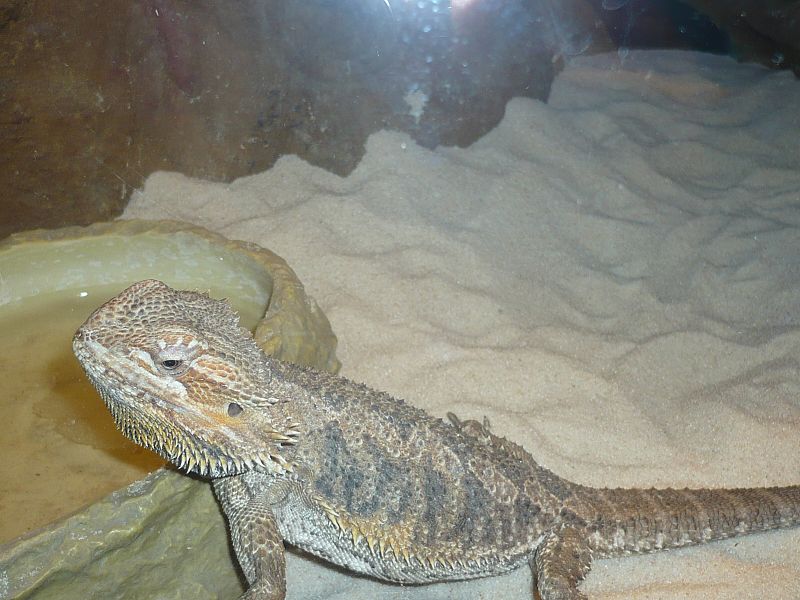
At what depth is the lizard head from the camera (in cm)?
209

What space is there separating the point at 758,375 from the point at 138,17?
4352mm

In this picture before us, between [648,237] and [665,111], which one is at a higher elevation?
[665,111]

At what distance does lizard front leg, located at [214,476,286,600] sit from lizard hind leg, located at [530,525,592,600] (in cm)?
95

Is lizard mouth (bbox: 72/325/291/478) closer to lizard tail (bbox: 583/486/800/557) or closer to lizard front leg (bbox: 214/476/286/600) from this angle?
lizard front leg (bbox: 214/476/286/600)

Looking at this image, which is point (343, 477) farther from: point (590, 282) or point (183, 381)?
point (590, 282)

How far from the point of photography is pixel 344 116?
5.25 metres

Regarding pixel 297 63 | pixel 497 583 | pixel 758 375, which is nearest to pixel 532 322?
pixel 758 375

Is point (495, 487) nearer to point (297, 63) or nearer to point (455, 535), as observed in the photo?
point (455, 535)

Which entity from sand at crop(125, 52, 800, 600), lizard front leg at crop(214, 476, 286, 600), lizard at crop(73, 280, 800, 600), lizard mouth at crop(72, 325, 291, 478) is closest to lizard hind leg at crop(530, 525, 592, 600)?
lizard at crop(73, 280, 800, 600)

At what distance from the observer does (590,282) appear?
4508mm

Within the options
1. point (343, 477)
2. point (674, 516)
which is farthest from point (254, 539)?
point (674, 516)

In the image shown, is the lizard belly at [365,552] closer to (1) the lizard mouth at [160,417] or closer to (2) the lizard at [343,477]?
(2) the lizard at [343,477]

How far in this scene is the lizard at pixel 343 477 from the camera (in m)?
2.14

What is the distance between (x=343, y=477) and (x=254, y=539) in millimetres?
358
